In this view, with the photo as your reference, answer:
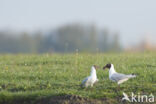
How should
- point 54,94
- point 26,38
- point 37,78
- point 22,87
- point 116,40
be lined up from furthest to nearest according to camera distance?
point 26,38, point 116,40, point 37,78, point 22,87, point 54,94

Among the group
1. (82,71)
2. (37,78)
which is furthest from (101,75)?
(37,78)

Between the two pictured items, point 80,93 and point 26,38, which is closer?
point 80,93

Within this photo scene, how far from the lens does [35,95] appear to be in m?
10.6

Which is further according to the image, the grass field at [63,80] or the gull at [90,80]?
the gull at [90,80]

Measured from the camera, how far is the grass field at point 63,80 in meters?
10.6

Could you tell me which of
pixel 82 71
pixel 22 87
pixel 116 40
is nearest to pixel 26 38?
pixel 116 40

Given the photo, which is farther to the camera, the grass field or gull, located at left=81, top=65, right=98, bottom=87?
gull, located at left=81, top=65, right=98, bottom=87

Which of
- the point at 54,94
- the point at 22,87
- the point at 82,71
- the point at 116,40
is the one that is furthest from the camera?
the point at 116,40

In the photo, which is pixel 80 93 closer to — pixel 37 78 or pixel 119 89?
pixel 119 89

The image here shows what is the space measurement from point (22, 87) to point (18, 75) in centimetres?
170

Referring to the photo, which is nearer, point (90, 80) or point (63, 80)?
point (90, 80)

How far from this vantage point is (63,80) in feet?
41.2

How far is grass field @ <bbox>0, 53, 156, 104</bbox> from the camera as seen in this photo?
1063cm

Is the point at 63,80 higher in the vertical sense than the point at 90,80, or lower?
lower
